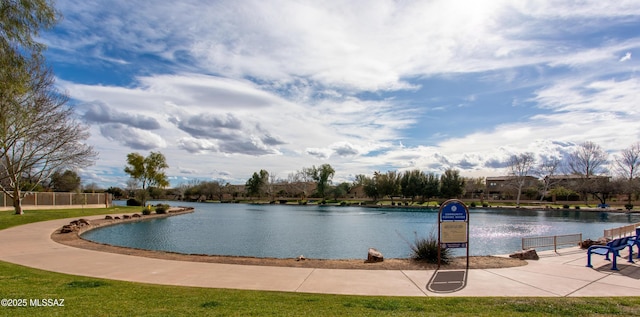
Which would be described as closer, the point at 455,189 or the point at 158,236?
the point at 158,236

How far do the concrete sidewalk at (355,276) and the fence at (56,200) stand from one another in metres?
36.8

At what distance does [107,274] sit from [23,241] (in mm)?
9662

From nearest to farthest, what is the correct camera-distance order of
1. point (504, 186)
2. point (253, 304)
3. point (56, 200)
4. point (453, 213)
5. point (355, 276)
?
point (253, 304)
point (355, 276)
point (453, 213)
point (56, 200)
point (504, 186)

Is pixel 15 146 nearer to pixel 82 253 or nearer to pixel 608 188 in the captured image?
pixel 82 253

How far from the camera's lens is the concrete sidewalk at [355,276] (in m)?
8.18

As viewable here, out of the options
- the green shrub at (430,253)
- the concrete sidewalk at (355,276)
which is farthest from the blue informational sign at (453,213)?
the concrete sidewalk at (355,276)

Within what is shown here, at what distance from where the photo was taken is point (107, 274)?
9.58 m

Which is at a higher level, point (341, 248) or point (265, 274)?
point (265, 274)

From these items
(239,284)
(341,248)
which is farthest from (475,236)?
(239,284)

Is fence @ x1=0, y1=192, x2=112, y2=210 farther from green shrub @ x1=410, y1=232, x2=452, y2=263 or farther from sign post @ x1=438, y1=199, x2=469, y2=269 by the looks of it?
sign post @ x1=438, y1=199, x2=469, y2=269

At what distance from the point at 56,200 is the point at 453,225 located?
166 ft

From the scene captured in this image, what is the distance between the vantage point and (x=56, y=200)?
1849 inches

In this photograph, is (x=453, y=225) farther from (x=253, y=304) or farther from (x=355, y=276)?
(x=253, y=304)

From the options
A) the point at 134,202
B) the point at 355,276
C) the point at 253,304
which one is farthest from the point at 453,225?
the point at 134,202
